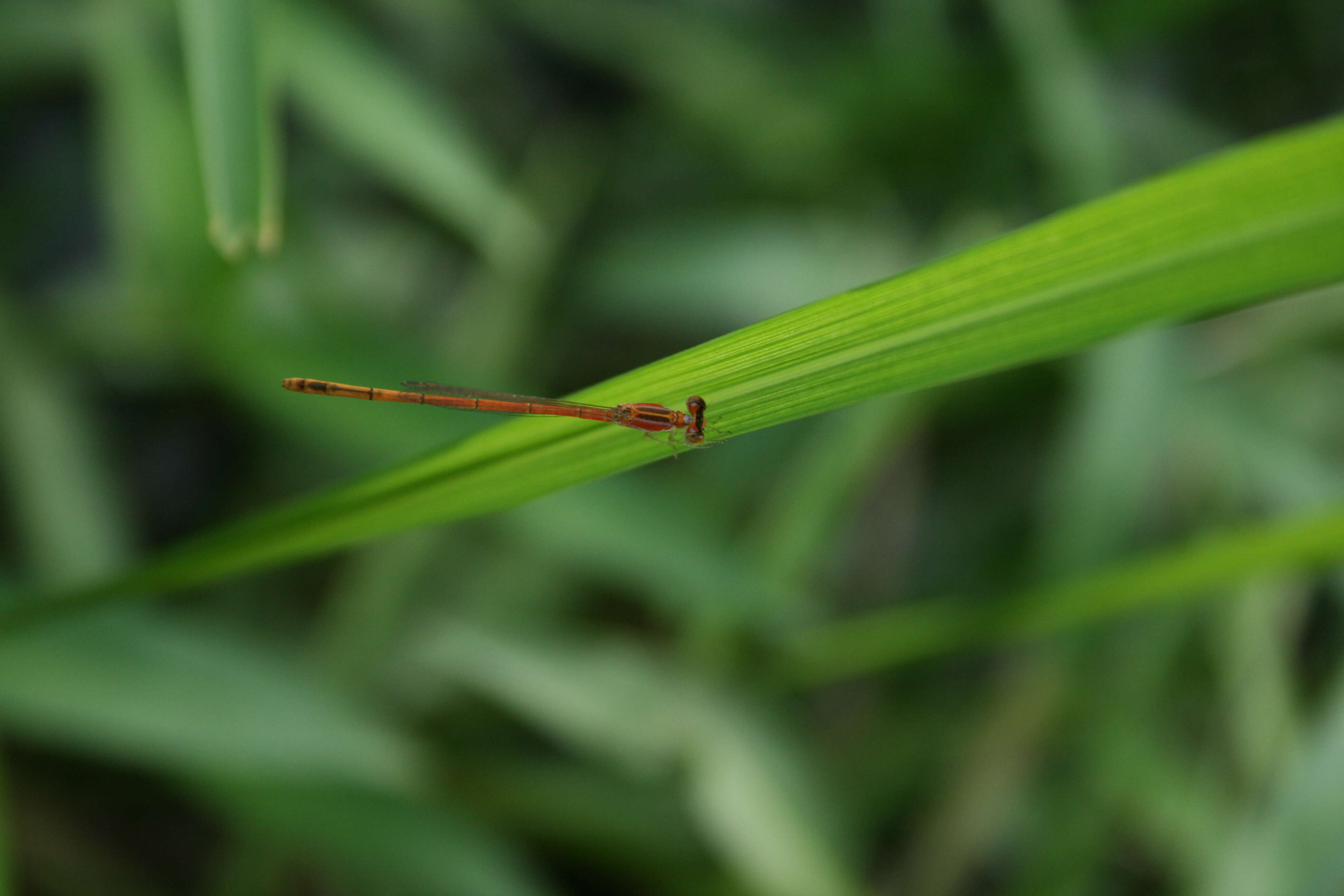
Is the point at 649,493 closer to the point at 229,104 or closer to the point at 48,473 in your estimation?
the point at 229,104

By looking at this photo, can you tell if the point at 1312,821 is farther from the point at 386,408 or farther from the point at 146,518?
the point at 146,518

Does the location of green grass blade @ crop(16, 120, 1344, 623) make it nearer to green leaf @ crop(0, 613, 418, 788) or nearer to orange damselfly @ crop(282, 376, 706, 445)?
orange damselfly @ crop(282, 376, 706, 445)

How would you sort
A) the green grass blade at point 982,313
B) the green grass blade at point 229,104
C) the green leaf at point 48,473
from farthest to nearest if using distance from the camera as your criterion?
the green leaf at point 48,473, the green grass blade at point 229,104, the green grass blade at point 982,313

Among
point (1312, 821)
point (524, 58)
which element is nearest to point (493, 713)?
point (1312, 821)

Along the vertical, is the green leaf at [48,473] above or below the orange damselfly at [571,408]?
above

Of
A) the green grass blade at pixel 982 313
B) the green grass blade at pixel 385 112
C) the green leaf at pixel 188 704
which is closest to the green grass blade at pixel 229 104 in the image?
the green grass blade at pixel 982 313

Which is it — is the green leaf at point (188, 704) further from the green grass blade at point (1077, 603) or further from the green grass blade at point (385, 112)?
the green grass blade at point (385, 112)

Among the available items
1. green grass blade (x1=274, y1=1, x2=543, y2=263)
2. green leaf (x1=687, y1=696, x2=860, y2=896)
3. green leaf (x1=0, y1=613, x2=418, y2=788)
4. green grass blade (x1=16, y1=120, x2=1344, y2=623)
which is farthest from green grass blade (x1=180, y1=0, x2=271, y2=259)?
green leaf (x1=687, y1=696, x2=860, y2=896)
